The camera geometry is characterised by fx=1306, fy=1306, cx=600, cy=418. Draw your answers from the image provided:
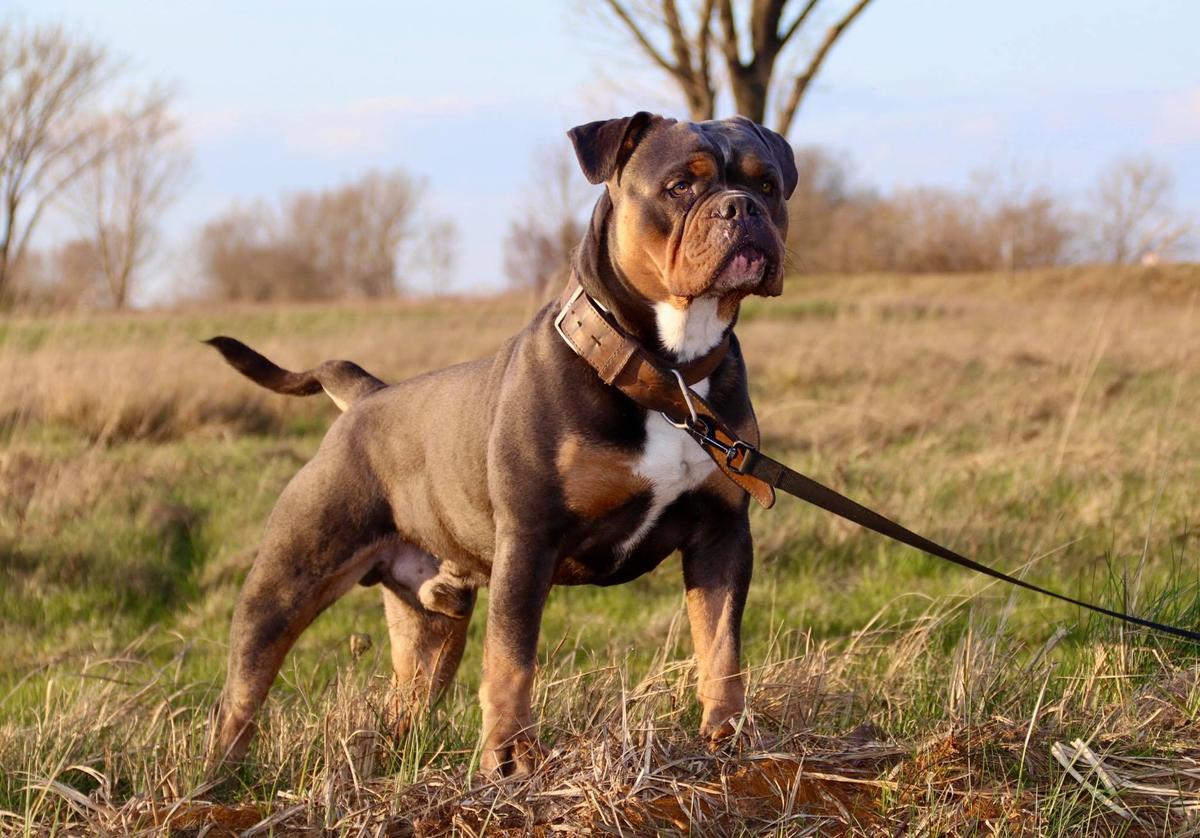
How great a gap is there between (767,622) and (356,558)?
2.50 metres

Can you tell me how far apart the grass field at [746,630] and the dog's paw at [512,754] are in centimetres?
6

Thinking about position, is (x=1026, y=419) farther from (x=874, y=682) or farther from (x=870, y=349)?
(x=874, y=682)

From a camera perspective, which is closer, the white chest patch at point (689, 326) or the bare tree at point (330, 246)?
the white chest patch at point (689, 326)

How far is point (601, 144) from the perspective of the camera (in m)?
3.49

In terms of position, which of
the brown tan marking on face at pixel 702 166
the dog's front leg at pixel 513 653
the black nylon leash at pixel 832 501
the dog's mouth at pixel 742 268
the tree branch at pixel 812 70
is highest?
the tree branch at pixel 812 70

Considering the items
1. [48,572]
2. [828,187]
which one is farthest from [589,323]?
[828,187]

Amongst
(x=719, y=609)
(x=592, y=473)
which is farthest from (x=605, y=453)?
(x=719, y=609)

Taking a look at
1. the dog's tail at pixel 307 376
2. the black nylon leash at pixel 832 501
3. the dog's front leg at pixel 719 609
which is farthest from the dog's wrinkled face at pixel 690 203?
the dog's tail at pixel 307 376

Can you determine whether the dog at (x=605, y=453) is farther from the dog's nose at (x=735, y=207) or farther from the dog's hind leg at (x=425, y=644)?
the dog's hind leg at (x=425, y=644)

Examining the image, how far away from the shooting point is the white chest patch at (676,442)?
3330 mm

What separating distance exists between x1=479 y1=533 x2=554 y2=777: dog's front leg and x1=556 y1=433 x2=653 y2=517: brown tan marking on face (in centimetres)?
15

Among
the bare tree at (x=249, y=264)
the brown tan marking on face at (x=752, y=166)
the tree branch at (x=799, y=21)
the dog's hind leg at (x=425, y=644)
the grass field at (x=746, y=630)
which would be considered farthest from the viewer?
the bare tree at (x=249, y=264)

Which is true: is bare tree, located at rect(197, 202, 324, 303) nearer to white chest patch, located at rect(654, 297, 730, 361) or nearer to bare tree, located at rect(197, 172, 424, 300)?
bare tree, located at rect(197, 172, 424, 300)

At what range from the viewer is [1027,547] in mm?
6582
